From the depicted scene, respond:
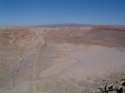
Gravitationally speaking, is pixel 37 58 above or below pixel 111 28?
below

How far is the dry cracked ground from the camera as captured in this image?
474 inches

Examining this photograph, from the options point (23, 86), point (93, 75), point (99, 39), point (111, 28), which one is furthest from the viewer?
point (111, 28)

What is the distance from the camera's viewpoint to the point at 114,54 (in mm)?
17609

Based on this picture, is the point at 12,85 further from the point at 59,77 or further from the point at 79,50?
the point at 79,50

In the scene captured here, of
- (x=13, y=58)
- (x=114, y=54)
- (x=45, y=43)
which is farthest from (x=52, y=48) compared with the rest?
(x=114, y=54)

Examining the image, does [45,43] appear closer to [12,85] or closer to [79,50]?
[79,50]

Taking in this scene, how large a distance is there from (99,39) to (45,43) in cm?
475

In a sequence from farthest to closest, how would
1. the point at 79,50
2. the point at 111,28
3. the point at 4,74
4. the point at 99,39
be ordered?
the point at 111,28 < the point at 99,39 < the point at 79,50 < the point at 4,74

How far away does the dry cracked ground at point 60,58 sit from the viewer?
1205 centimetres

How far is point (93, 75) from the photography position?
13.0 meters

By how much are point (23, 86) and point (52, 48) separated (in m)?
7.77

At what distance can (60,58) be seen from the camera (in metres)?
16.9

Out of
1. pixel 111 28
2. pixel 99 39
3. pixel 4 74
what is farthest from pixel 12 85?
pixel 111 28

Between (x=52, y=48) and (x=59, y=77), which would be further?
(x=52, y=48)
